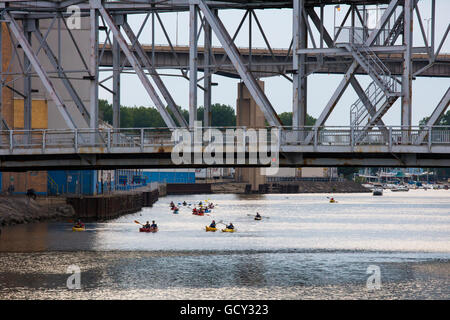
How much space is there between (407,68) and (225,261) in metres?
17.8

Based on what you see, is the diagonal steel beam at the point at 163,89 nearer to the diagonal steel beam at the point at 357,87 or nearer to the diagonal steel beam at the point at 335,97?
the diagonal steel beam at the point at 335,97

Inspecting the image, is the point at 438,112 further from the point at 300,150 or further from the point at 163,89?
the point at 163,89

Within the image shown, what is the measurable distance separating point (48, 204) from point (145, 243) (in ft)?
71.8

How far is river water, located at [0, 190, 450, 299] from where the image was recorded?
3978 centimetres

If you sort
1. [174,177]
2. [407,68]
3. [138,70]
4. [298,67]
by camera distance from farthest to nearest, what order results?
[174,177] < [138,70] < [298,67] < [407,68]

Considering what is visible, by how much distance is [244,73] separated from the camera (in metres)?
41.4

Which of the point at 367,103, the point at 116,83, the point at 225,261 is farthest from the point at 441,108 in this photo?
the point at 116,83

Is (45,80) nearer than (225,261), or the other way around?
(45,80)

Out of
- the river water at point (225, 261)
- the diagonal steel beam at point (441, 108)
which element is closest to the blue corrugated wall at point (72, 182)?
the river water at point (225, 261)

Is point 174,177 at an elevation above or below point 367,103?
below

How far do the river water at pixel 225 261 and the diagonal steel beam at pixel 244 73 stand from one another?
8971 mm

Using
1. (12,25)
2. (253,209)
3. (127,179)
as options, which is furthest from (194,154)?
(127,179)

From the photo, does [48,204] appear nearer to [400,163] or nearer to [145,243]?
[145,243]

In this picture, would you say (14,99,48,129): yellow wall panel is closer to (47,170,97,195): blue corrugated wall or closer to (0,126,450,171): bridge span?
(47,170,97,195): blue corrugated wall
